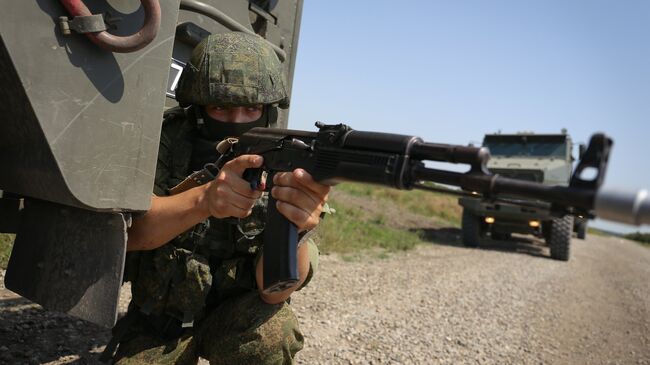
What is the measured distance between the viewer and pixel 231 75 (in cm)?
212

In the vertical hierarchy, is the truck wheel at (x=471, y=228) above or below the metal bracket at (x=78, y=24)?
below

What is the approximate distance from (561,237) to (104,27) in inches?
375

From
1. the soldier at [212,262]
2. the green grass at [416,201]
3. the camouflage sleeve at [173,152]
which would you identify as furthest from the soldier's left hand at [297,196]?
the green grass at [416,201]

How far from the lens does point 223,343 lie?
6.95ft

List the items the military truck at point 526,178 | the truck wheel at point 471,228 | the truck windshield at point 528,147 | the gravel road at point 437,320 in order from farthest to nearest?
the truck windshield at point 528,147 < the truck wheel at point 471,228 < the military truck at point 526,178 < the gravel road at point 437,320

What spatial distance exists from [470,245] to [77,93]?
400 inches

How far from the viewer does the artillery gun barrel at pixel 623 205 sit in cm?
105

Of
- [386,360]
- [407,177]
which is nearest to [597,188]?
[407,177]

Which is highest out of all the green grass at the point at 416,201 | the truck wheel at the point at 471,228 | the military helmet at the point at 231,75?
the military helmet at the point at 231,75

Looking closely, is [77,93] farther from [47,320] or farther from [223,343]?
[47,320]

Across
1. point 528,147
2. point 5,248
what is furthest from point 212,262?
point 528,147

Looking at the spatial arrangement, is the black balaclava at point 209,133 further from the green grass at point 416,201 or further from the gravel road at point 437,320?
the green grass at point 416,201

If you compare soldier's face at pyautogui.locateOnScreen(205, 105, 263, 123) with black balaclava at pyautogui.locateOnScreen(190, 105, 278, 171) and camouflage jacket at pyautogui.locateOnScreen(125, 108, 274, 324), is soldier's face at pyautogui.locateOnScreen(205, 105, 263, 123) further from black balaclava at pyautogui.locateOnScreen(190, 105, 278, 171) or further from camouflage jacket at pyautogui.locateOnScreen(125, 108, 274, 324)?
camouflage jacket at pyautogui.locateOnScreen(125, 108, 274, 324)

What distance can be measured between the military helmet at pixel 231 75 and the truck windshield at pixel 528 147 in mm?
9456
